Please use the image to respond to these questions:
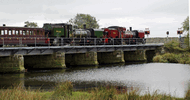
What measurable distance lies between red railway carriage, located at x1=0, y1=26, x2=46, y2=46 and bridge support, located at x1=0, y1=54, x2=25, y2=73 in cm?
263

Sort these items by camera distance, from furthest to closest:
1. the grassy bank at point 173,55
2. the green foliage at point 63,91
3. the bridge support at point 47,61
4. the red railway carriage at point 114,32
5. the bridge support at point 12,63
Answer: the red railway carriage at point 114,32
the grassy bank at point 173,55
the bridge support at point 47,61
the bridge support at point 12,63
the green foliage at point 63,91

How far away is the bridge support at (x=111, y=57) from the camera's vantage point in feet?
149

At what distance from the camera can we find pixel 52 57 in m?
34.2

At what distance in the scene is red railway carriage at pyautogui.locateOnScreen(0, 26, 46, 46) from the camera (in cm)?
3156

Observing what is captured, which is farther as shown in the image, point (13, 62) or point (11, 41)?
point (11, 41)

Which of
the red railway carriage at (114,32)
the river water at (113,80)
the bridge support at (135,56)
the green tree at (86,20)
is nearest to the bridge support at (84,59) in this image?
the red railway carriage at (114,32)

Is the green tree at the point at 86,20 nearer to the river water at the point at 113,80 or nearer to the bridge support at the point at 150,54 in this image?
the bridge support at the point at 150,54

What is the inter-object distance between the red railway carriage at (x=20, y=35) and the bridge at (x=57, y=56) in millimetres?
1955

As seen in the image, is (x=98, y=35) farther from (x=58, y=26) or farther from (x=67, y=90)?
(x=67, y=90)

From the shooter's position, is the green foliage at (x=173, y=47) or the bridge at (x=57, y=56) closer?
the bridge at (x=57, y=56)

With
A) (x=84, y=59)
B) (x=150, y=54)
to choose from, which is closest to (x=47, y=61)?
(x=84, y=59)

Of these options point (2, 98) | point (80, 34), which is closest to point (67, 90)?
point (2, 98)

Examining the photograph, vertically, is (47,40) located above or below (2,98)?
above

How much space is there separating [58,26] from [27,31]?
18.5 ft
